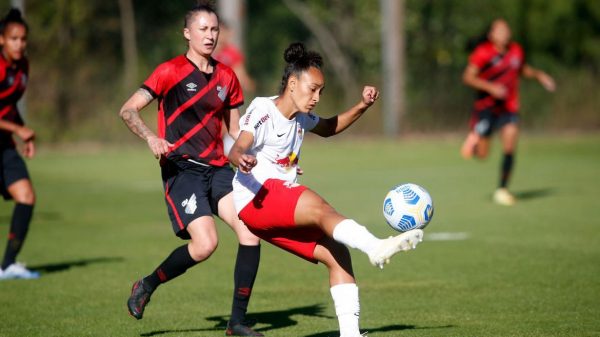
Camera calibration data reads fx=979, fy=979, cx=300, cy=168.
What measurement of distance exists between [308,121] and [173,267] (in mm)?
1340

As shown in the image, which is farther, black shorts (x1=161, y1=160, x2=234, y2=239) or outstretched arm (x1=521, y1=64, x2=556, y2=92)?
outstretched arm (x1=521, y1=64, x2=556, y2=92)

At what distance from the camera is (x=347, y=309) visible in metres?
5.65

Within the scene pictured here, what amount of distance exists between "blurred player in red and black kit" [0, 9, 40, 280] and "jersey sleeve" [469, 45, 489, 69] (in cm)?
711

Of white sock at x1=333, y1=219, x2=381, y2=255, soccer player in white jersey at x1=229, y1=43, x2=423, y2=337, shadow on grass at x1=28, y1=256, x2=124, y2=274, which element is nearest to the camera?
white sock at x1=333, y1=219, x2=381, y2=255

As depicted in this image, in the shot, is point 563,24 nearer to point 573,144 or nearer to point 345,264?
point 573,144

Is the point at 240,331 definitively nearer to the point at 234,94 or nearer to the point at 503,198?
the point at 234,94

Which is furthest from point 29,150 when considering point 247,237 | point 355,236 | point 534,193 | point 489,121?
point 534,193

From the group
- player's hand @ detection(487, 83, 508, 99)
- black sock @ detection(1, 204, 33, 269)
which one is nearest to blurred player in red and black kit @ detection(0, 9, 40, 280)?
black sock @ detection(1, 204, 33, 269)

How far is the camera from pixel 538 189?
50.4 feet

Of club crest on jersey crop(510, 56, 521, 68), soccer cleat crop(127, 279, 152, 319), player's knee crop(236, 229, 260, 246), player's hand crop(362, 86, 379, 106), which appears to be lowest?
soccer cleat crop(127, 279, 152, 319)

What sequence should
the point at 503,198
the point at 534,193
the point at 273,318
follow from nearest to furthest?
the point at 273,318
the point at 503,198
the point at 534,193

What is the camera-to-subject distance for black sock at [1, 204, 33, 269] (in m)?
8.86

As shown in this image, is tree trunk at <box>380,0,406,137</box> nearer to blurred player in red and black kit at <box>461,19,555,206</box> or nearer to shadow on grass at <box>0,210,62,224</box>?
blurred player in red and black kit at <box>461,19,555,206</box>

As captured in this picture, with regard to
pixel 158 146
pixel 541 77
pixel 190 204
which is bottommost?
pixel 190 204
